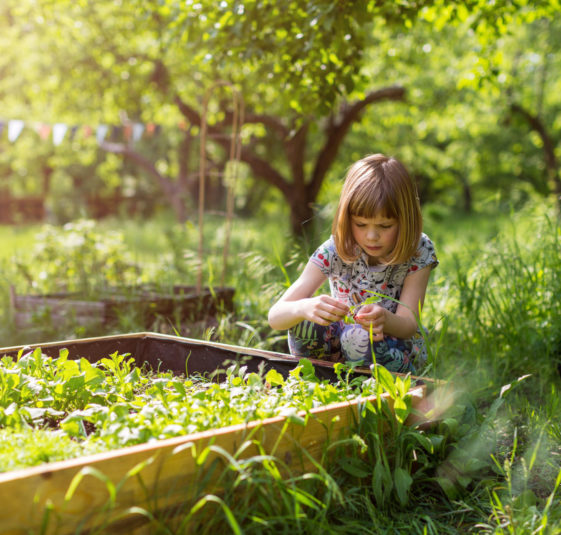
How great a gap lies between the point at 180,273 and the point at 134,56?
4543 millimetres

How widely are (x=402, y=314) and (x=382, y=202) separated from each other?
1.38ft

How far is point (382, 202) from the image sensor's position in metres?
1.95

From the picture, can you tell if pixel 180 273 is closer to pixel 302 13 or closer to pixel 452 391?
pixel 302 13

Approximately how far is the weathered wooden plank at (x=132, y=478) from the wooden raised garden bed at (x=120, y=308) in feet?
6.68

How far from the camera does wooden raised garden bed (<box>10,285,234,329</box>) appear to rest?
351 cm

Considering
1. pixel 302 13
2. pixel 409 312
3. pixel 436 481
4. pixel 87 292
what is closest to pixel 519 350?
pixel 409 312

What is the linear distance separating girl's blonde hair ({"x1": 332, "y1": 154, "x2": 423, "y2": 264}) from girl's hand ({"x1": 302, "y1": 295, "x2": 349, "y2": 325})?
1.09ft

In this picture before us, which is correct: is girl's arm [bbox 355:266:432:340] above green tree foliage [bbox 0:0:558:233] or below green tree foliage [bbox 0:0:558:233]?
below

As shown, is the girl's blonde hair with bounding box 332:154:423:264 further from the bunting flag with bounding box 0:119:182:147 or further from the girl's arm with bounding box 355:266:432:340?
the bunting flag with bounding box 0:119:182:147

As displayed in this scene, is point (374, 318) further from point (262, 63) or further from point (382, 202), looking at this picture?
point (262, 63)

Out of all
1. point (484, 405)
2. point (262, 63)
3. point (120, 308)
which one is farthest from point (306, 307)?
point (262, 63)

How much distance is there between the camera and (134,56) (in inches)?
320

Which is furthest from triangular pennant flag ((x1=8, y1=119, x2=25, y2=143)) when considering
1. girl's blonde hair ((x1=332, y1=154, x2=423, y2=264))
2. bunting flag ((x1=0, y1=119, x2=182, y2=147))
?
girl's blonde hair ((x1=332, y1=154, x2=423, y2=264))

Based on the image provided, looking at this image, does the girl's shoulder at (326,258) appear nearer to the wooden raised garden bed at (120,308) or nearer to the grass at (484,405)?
the grass at (484,405)
